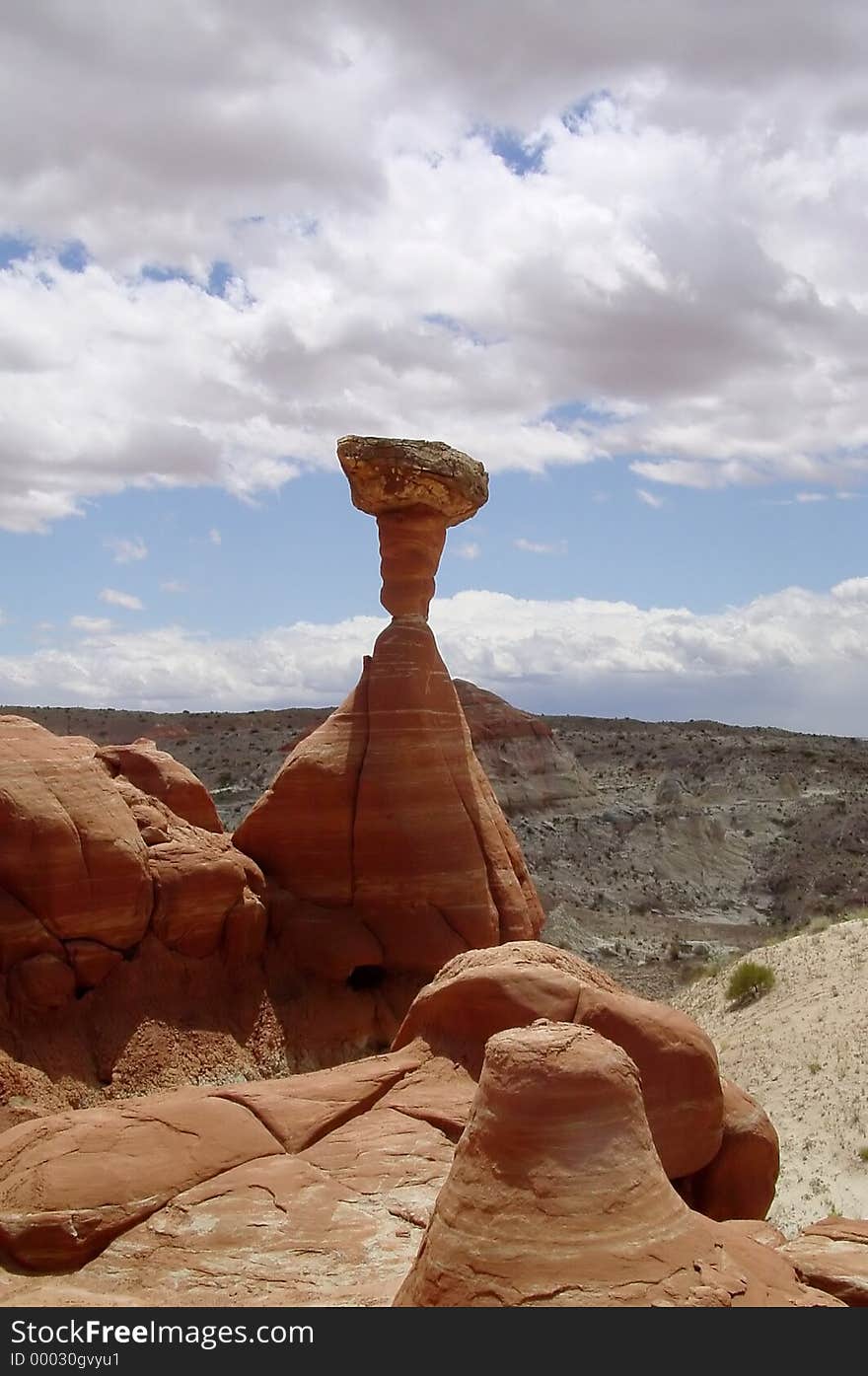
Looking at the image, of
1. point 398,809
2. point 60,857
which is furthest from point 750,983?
point 60,857

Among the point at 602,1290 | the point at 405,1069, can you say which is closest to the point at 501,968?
the point at 405,1069

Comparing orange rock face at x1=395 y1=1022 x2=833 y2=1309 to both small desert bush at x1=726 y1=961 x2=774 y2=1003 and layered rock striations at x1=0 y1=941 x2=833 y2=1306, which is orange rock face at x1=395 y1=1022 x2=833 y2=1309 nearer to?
layered rock striations at x1=0 y1=941 x2=833 y2=1306

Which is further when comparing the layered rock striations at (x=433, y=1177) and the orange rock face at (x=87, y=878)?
the orange rock face at (x=87, y=878)

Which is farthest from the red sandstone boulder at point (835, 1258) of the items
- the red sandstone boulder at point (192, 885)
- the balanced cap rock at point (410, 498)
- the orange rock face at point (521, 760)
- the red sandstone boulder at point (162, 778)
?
the orange rock face at point (521, 760)

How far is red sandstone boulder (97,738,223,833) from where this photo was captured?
588 inches

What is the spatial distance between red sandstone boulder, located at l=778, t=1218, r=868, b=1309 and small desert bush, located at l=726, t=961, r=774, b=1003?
1447 cm

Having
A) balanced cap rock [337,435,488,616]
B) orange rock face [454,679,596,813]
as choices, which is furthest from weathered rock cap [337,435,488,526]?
orange rock face [454,679,596,813]

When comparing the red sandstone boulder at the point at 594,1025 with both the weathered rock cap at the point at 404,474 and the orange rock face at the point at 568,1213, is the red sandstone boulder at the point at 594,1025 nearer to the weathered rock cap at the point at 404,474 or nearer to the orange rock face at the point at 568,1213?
the orange rock face at the point at 568,1213

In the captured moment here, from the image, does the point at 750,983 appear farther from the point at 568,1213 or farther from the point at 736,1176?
the point at 568,1213

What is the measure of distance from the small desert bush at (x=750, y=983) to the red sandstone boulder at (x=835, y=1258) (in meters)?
14.5

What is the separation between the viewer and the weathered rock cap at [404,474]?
1510 cm
